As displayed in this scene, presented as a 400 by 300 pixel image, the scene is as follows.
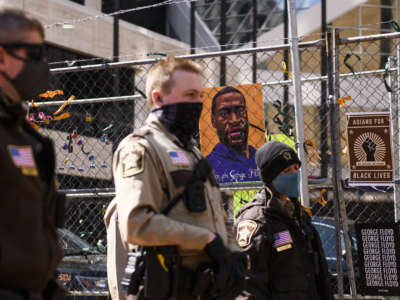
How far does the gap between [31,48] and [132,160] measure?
0.88 m

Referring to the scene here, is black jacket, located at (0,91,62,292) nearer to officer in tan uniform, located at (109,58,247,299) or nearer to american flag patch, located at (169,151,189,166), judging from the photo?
officer in tan uniform, located at (109,58,247,299)

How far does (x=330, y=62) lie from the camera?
16.6 ft

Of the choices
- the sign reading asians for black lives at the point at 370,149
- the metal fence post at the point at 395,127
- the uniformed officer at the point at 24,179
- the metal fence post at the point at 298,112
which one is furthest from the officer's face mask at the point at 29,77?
the metal fence post at the point at 395,127

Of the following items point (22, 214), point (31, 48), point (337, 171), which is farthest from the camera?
point (337, 171)

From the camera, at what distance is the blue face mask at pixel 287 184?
15.4 ft

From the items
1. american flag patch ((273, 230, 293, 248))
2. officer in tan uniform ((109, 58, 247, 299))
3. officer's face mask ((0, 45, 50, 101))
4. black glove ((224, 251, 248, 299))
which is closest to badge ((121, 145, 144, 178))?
officer in tan uniform ((109, 58, 247, 299))

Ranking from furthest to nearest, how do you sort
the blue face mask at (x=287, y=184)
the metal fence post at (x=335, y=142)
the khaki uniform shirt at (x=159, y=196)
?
the metal fence post at (x=335, y=142)
the blue face mask at (x=287, y=184)
the khaki uniform shirt at (x=159, y=196)

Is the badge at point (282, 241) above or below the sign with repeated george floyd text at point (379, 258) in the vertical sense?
above

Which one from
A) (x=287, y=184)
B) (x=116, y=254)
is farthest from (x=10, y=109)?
(x=287, y=184)

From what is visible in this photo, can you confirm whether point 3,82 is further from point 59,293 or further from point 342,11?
point 342,11

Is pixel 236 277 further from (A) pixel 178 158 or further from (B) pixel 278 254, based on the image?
(B) pixel 278 254

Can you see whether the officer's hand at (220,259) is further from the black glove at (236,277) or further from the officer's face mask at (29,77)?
the officer's face mask at (29,77)

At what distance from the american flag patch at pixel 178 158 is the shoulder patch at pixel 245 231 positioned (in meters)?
1.15

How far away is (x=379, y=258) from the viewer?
16.4 feet
